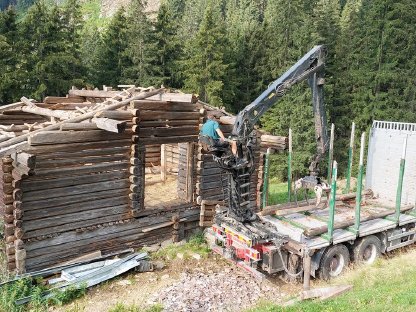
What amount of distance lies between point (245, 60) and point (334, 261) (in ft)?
99.0

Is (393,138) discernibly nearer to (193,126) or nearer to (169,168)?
(193,126)

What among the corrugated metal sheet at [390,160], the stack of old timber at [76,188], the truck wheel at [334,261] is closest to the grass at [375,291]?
the truck wheel at [334,261]

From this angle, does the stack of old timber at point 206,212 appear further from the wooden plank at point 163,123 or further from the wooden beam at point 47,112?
the wooden beam at point 47,112

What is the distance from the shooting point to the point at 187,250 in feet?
42.6

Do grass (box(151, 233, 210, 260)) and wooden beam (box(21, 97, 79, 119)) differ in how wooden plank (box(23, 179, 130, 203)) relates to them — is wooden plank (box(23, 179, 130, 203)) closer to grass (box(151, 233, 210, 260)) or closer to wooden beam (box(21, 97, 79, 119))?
wooden beam (box(21, 97, 79, 119))

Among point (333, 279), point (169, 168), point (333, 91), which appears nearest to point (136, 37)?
point (333, 91)

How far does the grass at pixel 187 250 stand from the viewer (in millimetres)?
12539

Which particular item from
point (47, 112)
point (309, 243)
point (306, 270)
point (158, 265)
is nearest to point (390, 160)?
point (309, 243)

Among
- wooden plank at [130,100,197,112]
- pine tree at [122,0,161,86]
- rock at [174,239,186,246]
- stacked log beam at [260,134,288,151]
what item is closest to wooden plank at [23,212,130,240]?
rock at [174,239,186,246]

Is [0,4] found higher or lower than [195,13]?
higher

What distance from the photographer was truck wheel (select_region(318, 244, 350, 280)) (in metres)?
10.5

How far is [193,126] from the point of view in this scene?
44.7 feet

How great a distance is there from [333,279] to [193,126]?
630 cm

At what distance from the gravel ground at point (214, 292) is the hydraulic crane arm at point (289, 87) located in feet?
11.1
